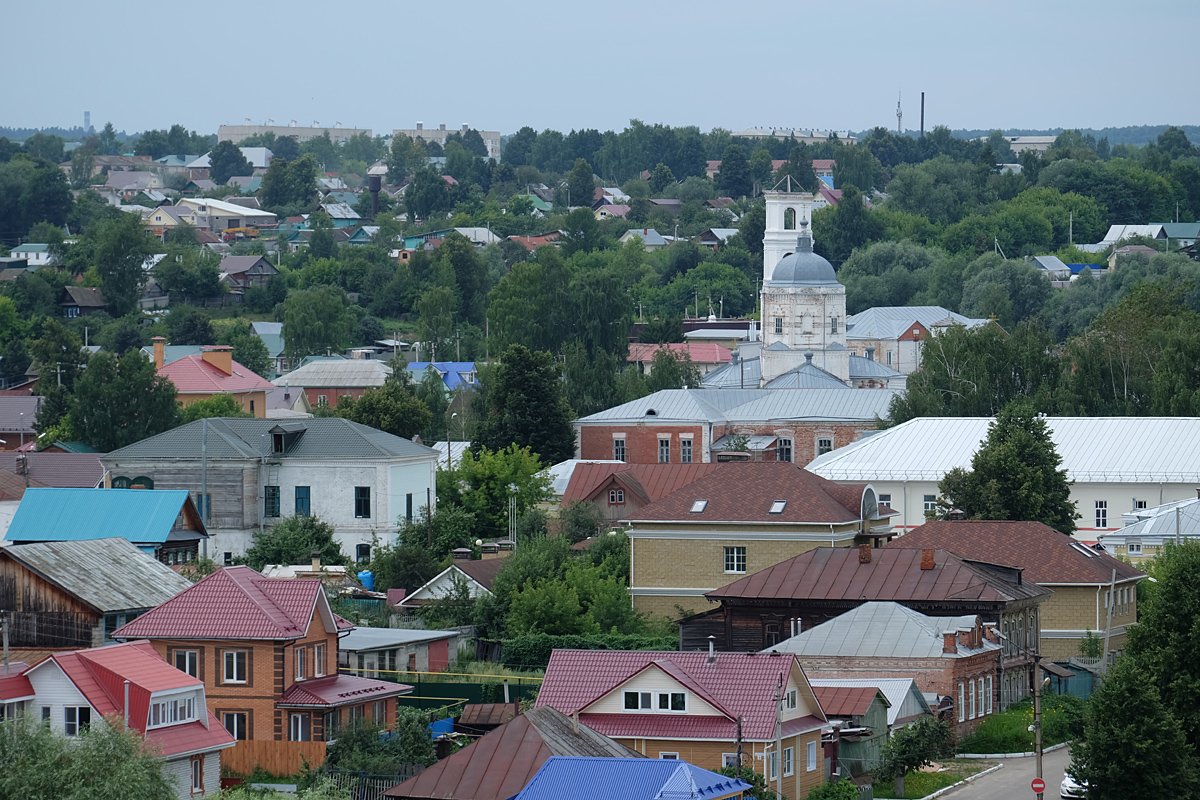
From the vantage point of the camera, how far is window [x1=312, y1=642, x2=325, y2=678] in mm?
45938

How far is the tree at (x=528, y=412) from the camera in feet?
260

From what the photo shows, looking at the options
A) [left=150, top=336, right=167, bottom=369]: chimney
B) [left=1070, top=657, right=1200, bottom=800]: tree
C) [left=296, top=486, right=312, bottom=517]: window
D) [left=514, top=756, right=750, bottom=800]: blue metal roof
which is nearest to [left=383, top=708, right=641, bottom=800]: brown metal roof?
[left=514, top=756, right=750, bottom=800]: blue metal roof

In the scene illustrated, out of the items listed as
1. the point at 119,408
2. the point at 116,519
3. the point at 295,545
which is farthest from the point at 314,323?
the point at 116,519

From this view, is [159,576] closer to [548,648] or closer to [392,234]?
[548,648]

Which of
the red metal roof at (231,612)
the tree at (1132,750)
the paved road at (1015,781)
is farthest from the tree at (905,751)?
the red metal roof at (231,612)

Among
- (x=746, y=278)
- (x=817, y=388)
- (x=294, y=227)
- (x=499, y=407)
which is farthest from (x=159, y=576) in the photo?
(x=294, y=227)

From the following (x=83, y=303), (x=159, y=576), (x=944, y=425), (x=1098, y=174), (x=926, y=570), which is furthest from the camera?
(x=1098, y=174)

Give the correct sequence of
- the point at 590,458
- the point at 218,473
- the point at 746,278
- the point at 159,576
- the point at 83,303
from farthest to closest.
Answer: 1. the point at 746,278
2. the point at 83,303
3. the point at 590,458
4. the point at 218,473
5. the point at 159,576

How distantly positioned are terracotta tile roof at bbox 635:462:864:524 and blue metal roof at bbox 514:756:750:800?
2059 cm

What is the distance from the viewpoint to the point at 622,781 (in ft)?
123

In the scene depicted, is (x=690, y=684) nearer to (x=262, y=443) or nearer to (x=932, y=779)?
(x=932, y=779)

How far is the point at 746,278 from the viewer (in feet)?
525

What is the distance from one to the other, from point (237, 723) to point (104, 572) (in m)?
6.34

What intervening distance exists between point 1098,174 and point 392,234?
5294 cm
